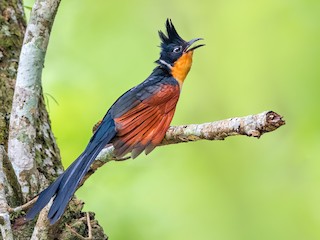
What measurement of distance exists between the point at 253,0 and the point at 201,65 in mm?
597

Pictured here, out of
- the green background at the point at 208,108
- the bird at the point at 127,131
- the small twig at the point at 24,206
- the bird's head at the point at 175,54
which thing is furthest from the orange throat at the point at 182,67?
the green background at the point at 208,108

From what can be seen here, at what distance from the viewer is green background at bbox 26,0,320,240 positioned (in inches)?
179

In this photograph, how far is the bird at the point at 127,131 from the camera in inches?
97.5

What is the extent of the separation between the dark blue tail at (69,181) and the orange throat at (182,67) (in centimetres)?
55

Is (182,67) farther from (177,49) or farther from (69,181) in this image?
(69,181)

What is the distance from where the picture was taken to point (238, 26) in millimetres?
4980

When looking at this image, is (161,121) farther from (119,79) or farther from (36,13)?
(119,79)

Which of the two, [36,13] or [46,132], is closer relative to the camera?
[36,13]

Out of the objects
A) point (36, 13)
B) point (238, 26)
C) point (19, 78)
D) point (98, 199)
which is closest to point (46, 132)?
point (19, 78)

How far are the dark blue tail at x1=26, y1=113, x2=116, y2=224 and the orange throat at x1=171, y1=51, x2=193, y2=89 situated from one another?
55 cm

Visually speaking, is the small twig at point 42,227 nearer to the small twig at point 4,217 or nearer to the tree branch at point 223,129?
the small twig at point 4,217

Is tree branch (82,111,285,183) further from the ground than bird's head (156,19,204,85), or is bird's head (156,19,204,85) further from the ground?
bird's head (156,19,204,85)

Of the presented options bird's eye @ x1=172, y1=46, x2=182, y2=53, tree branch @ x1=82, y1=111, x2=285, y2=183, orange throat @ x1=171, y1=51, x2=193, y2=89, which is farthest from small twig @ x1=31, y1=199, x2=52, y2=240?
bird's eye @ x1=172, y1=46, x2=182, y2=53

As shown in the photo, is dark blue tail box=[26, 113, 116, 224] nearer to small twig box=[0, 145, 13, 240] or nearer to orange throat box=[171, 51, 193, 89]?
small twig box=[0, 145, 13, 240]
